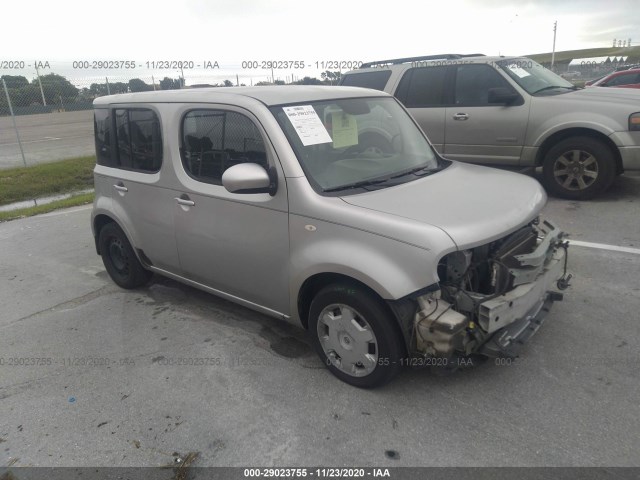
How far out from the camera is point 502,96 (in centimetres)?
676

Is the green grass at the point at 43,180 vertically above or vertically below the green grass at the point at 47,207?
above

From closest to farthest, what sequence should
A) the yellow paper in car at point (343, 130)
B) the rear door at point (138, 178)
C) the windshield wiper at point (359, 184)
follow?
the windshield wiper at point (359, 184) < the yellow paper in car at point (343, 130) < the rear door at point (138, 178)

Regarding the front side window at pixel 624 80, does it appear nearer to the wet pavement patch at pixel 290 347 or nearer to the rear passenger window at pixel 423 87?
the rear passenger window at pixel 423 87

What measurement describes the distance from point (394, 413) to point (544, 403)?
2.88ft

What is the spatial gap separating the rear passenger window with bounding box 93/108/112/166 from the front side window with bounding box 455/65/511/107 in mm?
4914

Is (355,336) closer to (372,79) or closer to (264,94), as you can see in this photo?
(264,94)

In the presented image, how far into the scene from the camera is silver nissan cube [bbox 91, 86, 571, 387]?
2.78 meters

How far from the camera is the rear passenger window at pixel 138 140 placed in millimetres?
4105

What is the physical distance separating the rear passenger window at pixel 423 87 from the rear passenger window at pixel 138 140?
4.62 metres

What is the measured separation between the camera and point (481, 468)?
246 centimetres

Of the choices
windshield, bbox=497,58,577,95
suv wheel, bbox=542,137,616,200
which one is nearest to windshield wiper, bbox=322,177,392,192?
suv wheel, bbox=542,137,616,200

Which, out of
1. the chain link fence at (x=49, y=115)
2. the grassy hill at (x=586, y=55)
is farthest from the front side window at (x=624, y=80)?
the grassy hill at (x=586, y=55)

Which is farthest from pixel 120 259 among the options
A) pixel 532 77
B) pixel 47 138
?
pixel 47 138

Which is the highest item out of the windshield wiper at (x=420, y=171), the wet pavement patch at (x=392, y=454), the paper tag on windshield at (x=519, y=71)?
the paper tag on windshield at (x=519, y=71)
